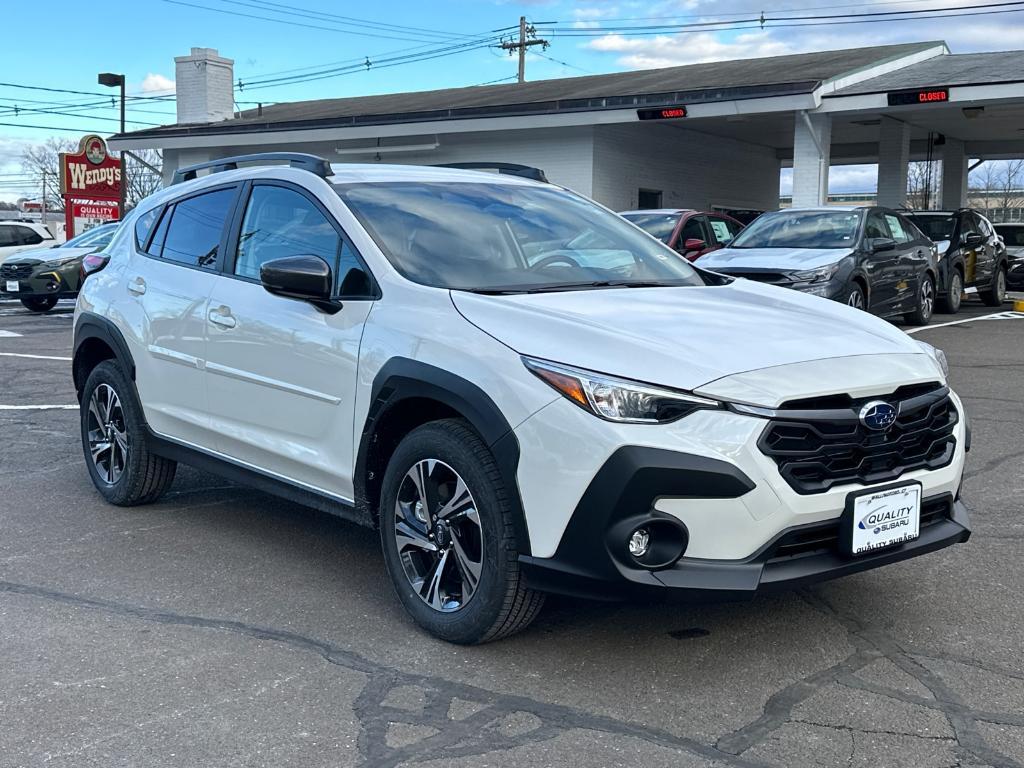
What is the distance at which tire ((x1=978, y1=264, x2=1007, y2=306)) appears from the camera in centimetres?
1880

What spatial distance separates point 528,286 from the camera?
435 cm

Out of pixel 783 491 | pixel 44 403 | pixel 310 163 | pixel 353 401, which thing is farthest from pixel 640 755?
pixel 44 403

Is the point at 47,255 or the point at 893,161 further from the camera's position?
the point at 893,161

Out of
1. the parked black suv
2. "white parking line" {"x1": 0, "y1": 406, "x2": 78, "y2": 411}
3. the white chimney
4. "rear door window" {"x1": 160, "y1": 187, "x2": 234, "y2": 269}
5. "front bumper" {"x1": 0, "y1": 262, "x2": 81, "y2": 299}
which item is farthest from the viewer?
the white chimney

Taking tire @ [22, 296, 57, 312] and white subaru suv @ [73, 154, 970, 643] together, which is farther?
tire @ [22, 296, 57, 312]

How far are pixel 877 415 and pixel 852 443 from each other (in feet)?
0.46

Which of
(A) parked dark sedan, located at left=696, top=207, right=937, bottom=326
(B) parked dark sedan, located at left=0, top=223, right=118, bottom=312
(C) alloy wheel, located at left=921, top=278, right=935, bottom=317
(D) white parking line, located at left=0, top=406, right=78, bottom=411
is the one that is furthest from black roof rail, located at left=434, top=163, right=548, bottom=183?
(B) parked dark sedan, located at left=0, top=223, right=118, bottom=312

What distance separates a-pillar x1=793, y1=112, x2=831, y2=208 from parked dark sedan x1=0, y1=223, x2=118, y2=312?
12.1 m

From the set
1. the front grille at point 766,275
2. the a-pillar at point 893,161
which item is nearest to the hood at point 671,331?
the front grille at point 766,275

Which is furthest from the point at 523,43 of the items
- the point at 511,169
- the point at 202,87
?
the point at 511,169

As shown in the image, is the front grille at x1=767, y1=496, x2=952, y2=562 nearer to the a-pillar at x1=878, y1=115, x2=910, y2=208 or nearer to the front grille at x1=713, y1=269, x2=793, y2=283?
the front grille at x1=713, y1=269, x2=793, y2=283

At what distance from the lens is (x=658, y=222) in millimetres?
14680

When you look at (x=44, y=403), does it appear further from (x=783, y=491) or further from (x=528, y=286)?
(x=783, y=491)

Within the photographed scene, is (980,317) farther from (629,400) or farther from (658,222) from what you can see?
(629,400)
